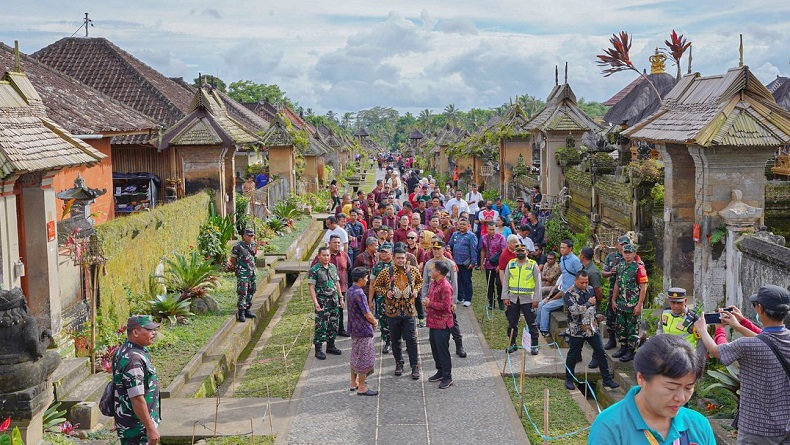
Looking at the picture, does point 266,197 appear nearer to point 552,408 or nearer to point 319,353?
point 319,353

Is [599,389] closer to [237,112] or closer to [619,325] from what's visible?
[619,325]

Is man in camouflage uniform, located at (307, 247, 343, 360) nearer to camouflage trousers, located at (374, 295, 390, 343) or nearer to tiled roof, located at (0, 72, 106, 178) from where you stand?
camouflage trousers, located at (374, 295, 390, 343)

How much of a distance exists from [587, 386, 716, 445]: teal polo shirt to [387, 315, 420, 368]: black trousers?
21.3 ft

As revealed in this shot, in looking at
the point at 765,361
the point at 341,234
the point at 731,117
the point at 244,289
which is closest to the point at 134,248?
the point at 244,289

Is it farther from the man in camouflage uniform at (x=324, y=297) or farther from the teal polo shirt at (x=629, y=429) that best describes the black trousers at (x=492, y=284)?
the teal polo shirt at (x=629, y=429)

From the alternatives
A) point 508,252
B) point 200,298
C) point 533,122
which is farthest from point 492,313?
point 533,122

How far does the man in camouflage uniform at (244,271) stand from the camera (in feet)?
42.2

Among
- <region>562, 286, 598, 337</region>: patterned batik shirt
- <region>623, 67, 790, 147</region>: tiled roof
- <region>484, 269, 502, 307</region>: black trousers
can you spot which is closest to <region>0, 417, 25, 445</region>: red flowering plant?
<region>562, 286, 598, 337</region>: patterned batik shirt

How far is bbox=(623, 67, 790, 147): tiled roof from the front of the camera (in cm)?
890

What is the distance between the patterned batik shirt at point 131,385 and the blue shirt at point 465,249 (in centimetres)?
816

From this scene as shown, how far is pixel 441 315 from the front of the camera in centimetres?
968

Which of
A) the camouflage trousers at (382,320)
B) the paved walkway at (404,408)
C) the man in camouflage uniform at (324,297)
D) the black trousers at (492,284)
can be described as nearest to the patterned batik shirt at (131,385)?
the paved walkway at (404,408)

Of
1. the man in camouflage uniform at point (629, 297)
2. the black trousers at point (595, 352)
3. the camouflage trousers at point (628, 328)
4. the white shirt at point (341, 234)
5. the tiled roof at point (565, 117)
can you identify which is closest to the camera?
the black trousers at point (595, 352)

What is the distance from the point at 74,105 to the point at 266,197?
828 centimetres
